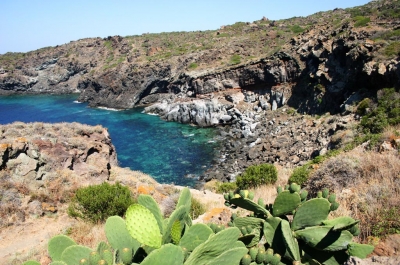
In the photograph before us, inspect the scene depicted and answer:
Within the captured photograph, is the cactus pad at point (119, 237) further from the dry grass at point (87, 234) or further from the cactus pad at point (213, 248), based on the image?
the dry grass at point (87, 234)

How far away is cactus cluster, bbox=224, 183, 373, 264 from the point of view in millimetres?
3191

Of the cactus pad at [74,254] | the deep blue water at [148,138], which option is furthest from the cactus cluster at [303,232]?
the deep blue water at [148,138]

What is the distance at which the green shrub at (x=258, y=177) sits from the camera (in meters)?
12.8

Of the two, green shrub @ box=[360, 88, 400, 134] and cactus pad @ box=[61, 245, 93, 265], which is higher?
cactus pad @ box=[61, 245, 93, 265]

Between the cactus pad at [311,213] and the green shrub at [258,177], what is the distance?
9490mm

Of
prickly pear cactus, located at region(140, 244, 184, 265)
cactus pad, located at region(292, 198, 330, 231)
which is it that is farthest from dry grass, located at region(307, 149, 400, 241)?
prickly pear cactus, located at region(140, 244, 184, 265)

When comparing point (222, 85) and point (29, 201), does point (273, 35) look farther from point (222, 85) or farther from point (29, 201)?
point (29, 201)

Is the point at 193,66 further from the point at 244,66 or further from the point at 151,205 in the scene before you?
the point at 151,205

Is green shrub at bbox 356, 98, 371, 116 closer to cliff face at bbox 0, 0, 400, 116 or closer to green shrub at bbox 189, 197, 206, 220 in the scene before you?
cliff face at bbox 0, 0, 400, 116

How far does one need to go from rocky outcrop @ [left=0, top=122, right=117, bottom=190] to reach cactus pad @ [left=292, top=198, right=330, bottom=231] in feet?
36.4

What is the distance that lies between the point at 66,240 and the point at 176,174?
23531mm

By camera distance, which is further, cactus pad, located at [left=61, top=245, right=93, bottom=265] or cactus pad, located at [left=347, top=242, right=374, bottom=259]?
cactus pad, located at [left=347, top=242, right=374, bottom=259]

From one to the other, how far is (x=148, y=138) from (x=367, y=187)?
3377cm

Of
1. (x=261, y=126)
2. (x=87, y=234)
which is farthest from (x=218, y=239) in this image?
(x=261, y=126)
